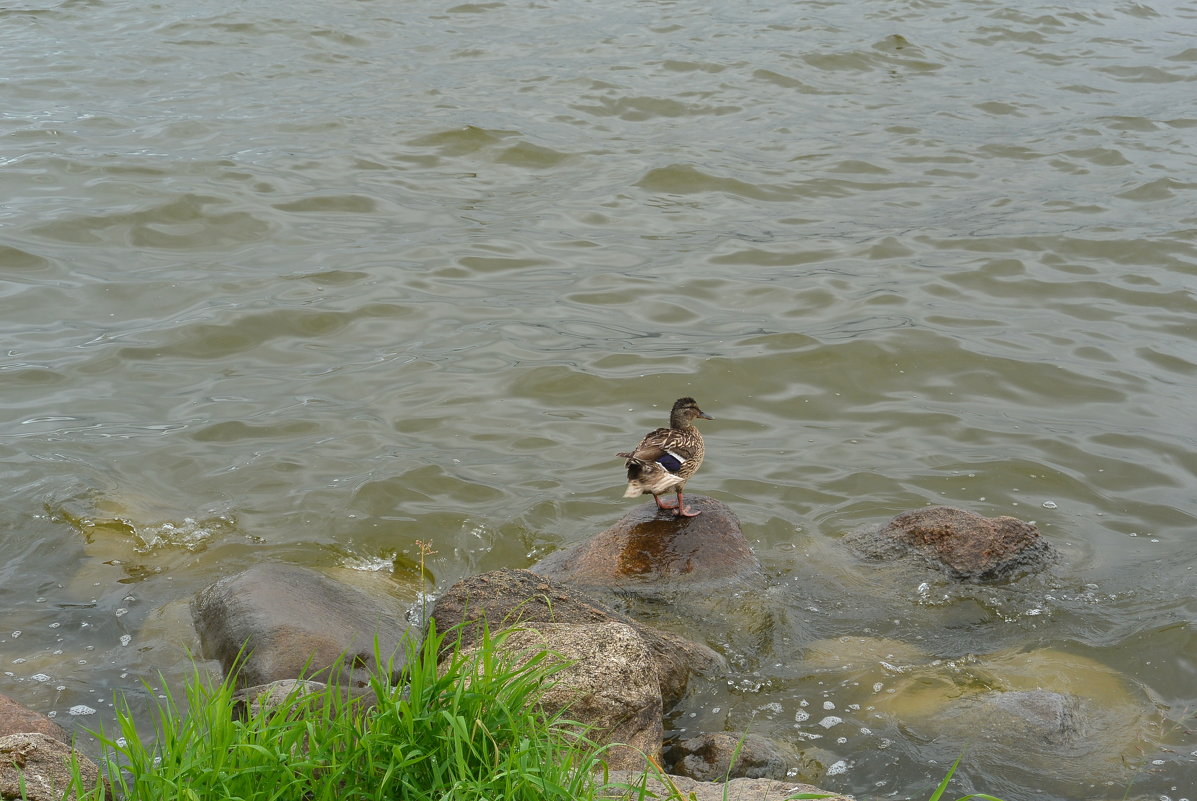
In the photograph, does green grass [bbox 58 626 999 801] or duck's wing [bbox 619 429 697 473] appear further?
duck's wing [bbox 619 429 697 473]

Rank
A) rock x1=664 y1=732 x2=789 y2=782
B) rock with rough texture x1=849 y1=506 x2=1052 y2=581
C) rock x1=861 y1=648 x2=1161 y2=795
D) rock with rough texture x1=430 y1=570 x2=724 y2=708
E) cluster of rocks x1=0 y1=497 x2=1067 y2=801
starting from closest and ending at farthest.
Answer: cluster of rocks x1=0 y1=497 x2=1067 y2=801
rock x1=664 y1=732 x2=789 y2=782
rock x1=861 y1=648 x2=1161 y2=795
rock with rough texture x1=430 y1=570 x2=724 y2=708
rock with rough texture x1=849 y1=506 x2=1052 y2=581

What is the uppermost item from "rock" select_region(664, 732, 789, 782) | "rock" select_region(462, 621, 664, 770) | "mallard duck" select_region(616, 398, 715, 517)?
"rock" select_region(462, 621, 664, 770)

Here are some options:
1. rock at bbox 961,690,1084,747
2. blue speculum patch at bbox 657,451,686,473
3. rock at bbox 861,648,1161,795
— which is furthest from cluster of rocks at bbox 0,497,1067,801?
rock at bbox 961,690,1084,747

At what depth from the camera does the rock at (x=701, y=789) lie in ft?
11.8

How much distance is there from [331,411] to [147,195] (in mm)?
4777

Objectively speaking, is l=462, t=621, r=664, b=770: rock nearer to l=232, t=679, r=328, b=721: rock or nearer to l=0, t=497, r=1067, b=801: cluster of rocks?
l=0, t=497, r=1067, b=801: cluster of rocks

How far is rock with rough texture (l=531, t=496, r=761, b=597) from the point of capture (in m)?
6.24

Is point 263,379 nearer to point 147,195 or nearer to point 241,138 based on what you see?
point 147,195

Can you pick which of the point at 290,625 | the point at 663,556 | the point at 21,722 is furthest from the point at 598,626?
the point at 21,722

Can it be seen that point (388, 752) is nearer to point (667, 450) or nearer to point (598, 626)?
point (598, 626)

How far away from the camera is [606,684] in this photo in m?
4.38

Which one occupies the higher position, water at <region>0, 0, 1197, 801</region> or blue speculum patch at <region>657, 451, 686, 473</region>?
blue speculum patch at <region>657, 451, 686, 473</region>

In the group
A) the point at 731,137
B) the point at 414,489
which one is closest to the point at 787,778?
the point at 414,489

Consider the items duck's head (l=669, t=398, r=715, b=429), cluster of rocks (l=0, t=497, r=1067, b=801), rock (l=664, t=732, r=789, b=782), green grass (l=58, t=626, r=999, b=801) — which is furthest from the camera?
duck's head (l=669, t=398, r=715, b=429)
